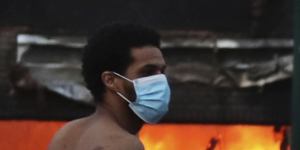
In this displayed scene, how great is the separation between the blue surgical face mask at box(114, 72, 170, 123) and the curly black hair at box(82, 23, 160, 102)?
0.20ft

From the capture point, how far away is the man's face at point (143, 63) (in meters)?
2.90

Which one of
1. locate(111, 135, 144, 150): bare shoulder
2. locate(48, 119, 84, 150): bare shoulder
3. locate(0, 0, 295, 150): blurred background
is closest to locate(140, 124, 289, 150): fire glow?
locate(0, 0, 295, 150): blurred background

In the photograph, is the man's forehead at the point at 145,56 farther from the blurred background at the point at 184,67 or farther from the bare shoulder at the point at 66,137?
the blurred background at the point at 184,67

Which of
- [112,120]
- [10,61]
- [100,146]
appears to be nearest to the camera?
[100,146]

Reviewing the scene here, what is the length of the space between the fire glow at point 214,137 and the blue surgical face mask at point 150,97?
13.6ft

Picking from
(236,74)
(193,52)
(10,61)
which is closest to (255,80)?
(236,74)

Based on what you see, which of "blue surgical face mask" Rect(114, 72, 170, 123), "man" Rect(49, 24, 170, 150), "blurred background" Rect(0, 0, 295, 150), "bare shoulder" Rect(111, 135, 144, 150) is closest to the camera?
"bare shoulder" Rect(111, 135, 144, 150)

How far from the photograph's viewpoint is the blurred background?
24.2ft

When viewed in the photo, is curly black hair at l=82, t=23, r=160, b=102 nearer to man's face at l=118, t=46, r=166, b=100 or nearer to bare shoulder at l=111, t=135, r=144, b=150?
man's face at l=118, t=46, r=166, b=100

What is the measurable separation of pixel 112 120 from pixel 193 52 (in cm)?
469

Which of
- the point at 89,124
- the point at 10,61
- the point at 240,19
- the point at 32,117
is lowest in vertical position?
the point at 32,117

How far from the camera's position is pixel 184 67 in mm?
7465

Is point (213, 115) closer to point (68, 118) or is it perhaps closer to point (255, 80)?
point (255, 80)

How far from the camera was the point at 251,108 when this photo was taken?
748 cm
